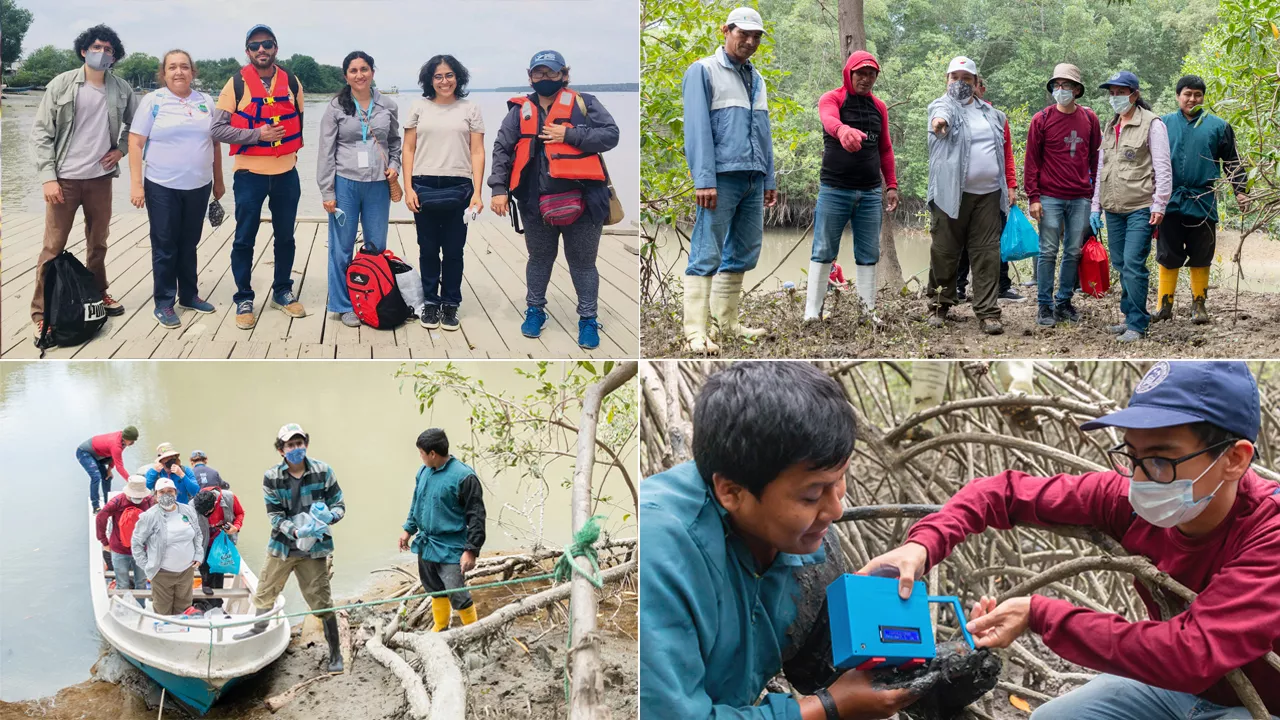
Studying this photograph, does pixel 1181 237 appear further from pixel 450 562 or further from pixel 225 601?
pixel 225 601

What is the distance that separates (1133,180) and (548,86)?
9.14 ft

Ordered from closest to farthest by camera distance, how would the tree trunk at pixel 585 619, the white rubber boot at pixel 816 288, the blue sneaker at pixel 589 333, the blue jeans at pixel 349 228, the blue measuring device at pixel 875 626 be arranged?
the blue measuring device at pixel 875 626, the tree trunk at pixel 585 619, the blue jeans at pixel 349 228, the blue sneaker at pixel 589 333, the white rubber boot at pixel 816 288

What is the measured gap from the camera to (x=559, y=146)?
3.98 m

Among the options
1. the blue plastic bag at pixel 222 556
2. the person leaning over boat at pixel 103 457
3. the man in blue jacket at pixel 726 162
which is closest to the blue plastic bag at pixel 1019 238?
the man in blue jacket at pixel 726 162

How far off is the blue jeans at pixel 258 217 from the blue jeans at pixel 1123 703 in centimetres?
328

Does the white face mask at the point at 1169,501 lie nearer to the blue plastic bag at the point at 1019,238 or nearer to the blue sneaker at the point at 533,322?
the blue sneaker at the point at 533,322

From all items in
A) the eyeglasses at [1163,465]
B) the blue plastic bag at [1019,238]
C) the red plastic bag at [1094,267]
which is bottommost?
the eyeglasses at [1163,465]

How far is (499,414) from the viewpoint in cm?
535

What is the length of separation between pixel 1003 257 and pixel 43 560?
6.36 metres

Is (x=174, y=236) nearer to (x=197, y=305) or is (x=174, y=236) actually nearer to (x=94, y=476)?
(x=197, y=305)

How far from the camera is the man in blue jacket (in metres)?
3.88

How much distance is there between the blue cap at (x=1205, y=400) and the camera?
1847mm

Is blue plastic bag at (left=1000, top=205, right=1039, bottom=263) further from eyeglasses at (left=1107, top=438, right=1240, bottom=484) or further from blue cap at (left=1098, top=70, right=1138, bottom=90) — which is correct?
eyeglasses at (left=1107, top=438, right=1240, bottom=484)

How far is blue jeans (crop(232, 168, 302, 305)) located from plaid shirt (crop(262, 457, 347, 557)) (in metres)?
1.09
